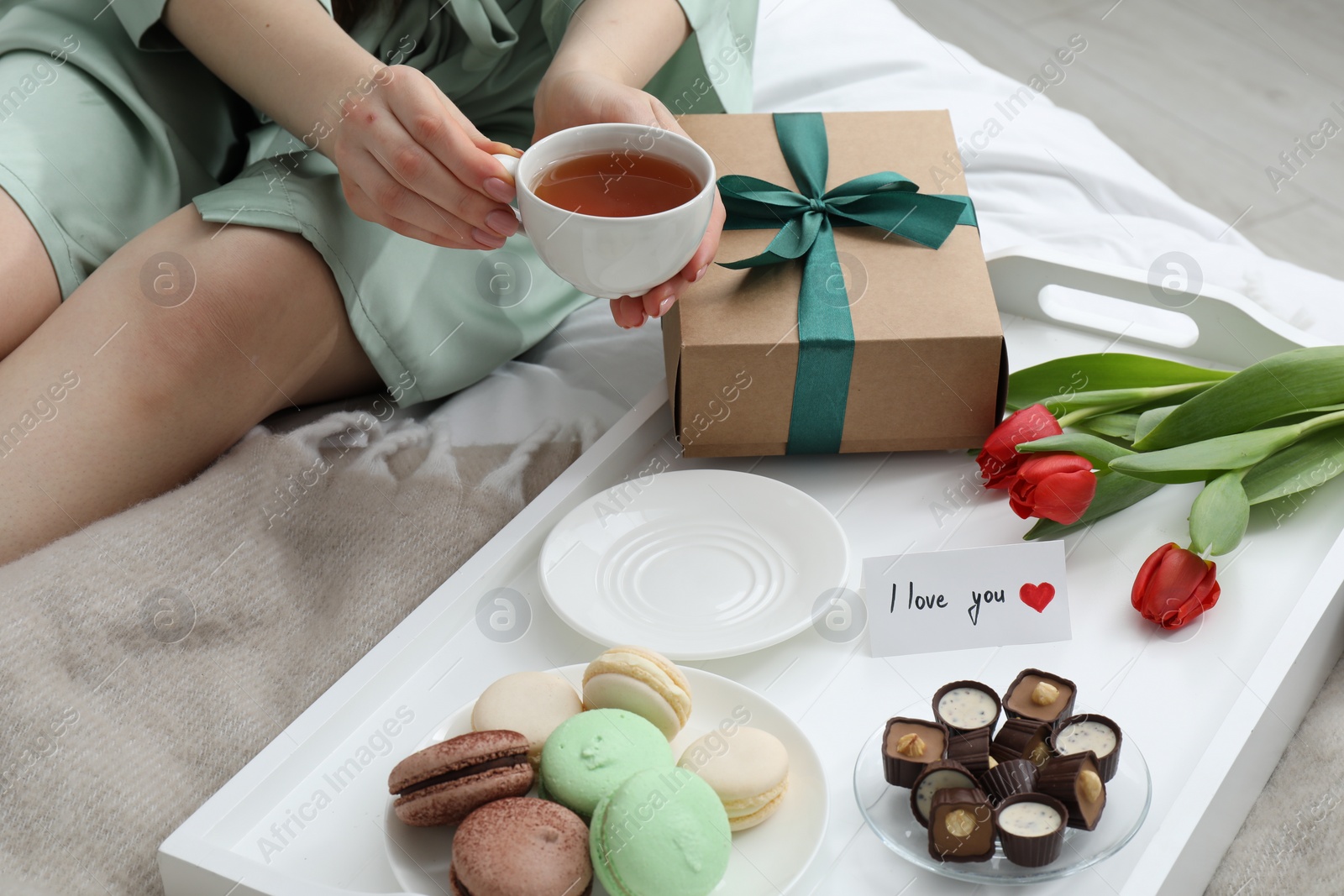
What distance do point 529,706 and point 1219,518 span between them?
484 mm

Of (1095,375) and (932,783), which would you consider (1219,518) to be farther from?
(932,783)

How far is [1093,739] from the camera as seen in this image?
644 mm

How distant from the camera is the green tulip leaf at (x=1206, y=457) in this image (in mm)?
791

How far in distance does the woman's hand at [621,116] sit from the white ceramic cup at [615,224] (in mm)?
58

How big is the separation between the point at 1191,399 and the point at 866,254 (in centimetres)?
27

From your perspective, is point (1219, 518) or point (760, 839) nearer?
point (760, 839)

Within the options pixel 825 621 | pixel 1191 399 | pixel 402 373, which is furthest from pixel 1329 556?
pixel 402 373

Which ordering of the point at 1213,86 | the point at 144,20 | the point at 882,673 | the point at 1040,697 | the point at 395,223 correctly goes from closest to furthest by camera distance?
the point at 1040,697
the point at 882,673
the point at 395,223
the point at 144,20
the point at 1213,86

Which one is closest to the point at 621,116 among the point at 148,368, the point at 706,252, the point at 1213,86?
the point at 706,252

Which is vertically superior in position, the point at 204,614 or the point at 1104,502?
the point at 204,614

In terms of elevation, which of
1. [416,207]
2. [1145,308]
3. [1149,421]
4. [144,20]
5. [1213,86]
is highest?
[144,20]

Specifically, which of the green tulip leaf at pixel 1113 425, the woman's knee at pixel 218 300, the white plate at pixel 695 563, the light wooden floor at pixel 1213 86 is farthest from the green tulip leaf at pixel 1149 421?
the light wooden floor at pixel 1213 86

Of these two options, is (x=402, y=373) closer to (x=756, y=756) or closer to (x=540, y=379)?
(x=540, y=379)

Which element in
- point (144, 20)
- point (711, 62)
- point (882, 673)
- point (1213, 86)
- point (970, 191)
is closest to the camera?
point (882, 673)
